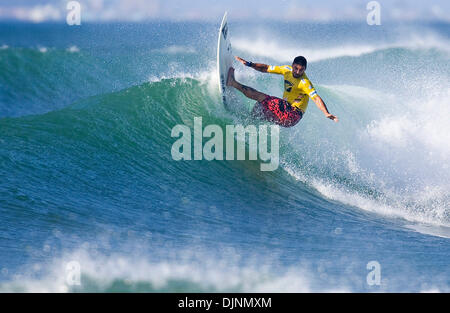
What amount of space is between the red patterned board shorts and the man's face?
0.43 metres

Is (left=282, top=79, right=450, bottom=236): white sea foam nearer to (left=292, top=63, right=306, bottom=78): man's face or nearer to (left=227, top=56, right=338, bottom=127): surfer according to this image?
(left=227, top=56, right=338, bottom=127): surfer

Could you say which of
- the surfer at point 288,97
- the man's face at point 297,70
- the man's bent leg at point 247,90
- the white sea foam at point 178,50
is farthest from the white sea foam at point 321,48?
the man's face at point 297,70

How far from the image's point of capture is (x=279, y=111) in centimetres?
756

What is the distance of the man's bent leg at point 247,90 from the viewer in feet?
25.2

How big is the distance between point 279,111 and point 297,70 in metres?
0.67

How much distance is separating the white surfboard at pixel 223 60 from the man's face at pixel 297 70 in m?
1.08

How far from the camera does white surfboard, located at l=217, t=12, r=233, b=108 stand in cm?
763

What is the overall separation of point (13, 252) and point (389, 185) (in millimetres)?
5659
